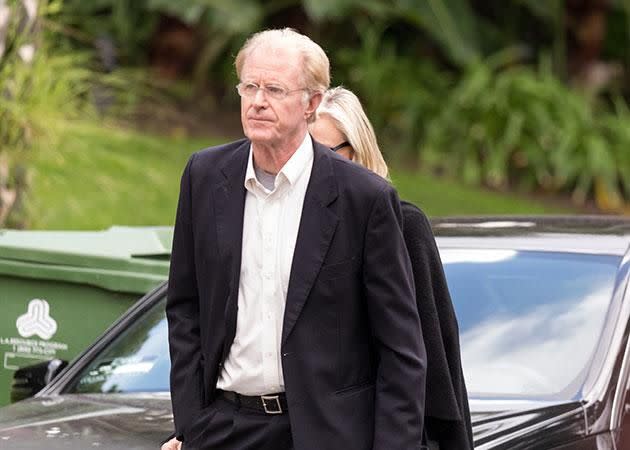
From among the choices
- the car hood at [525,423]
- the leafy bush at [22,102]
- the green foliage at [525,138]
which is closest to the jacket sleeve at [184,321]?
the car hood at [525,423]

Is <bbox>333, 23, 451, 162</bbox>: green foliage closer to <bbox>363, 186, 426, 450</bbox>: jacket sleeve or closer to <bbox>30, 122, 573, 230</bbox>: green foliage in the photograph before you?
<bbox>30, 122, 573, 230</bbox>: green foliage

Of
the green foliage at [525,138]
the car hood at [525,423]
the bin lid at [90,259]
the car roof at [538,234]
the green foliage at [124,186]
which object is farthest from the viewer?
the green foliage at [525,138]

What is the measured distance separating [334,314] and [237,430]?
0.35m

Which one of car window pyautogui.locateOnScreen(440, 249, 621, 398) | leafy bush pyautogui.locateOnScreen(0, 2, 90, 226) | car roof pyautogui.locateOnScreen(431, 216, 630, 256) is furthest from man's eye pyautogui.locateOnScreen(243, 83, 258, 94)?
leafy bush pyautogui.locateOnScreen(0, 2, 90, 226)

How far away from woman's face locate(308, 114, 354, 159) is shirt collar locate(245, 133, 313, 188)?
1.19 ft

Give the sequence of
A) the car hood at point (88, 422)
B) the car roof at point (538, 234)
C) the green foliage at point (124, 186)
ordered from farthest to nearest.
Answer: the green foliage at point (124, 186) → the car roof at point (538, 234) → the car hood at point (88, 422)

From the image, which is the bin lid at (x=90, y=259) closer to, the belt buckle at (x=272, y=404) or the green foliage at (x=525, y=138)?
the belt buckle at (x=272, y=404)

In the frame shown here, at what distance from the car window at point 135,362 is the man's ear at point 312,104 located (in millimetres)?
1759

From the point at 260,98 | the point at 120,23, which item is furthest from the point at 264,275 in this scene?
the point at 120,23

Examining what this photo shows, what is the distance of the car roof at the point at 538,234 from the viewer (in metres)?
5.52

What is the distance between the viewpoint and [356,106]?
4250 mm

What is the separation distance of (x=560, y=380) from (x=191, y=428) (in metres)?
1.66

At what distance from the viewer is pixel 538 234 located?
18.7 feet

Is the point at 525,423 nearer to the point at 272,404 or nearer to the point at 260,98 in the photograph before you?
the point at 272,404
